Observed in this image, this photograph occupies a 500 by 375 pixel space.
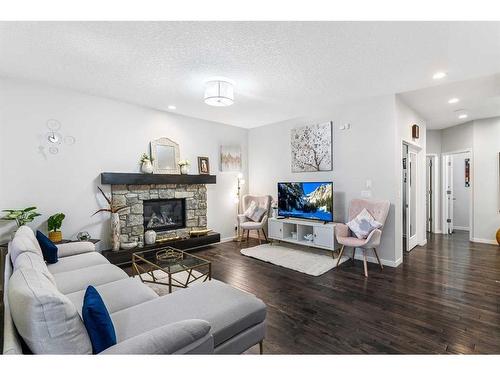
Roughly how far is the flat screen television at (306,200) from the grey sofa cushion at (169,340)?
129 inches

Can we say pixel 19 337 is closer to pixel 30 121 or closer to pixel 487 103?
pixel 30 121

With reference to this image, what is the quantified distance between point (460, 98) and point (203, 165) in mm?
4465

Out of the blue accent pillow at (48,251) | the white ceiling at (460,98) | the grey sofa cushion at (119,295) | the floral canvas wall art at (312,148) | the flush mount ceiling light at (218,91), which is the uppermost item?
the white ceiling at (460,98)

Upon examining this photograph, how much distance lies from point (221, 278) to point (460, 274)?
10.5ft

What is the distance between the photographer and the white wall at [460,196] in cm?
632

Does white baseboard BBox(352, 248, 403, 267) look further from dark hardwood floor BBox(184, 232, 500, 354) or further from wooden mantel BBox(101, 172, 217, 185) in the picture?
wooden mantel BBox(101, 172, 217, 185)

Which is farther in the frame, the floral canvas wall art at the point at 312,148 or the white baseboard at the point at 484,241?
the white baseboard at the point at 484,241

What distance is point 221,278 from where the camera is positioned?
3.32 metres

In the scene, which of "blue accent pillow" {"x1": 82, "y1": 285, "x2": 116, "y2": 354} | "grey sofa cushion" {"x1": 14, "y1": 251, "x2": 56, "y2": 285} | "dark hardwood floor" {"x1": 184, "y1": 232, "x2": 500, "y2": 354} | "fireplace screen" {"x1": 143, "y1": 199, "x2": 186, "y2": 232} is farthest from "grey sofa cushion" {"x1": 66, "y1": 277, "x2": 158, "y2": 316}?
"fireplace screen" {"x1": 143, "y1": 199, "x2": 186, "y2": 232}

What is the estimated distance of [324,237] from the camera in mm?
4066

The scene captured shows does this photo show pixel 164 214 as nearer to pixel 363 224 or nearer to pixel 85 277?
pixel 85 277

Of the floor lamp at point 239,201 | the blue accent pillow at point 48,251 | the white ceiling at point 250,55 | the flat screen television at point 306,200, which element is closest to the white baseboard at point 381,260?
the flat screen television at point 306,200

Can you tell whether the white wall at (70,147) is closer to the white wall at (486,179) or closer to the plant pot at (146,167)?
the plant pot at (146,167)

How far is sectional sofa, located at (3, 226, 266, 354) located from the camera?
1061 mm
